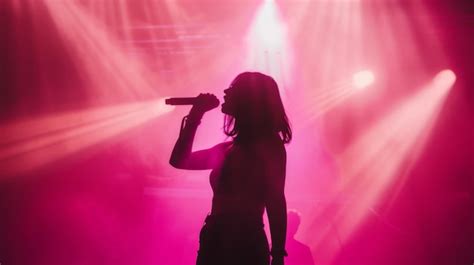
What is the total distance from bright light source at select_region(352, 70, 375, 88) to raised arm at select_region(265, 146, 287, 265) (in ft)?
22.0

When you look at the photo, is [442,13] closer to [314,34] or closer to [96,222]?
[314,34]

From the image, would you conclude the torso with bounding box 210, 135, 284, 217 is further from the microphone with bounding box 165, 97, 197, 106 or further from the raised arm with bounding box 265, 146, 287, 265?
the microphone with bounding box 165, 97, 197, 106

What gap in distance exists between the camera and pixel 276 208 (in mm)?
1437

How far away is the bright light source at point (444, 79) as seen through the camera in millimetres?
6957

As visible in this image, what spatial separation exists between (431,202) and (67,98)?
699 cm

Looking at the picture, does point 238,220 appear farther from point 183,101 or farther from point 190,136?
point 183,101

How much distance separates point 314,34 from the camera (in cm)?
685

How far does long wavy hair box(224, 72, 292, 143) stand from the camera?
1576 mm

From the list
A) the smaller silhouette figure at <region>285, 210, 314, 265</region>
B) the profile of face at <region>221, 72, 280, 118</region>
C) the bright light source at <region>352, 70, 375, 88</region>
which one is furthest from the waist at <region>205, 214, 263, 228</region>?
the bright light source at <region>352, 70, 375, 88</region>

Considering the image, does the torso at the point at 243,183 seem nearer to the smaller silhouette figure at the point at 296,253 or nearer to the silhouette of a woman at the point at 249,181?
the silhouette of a woman at the point at 249,181

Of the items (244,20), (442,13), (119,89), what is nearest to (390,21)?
(442,13)

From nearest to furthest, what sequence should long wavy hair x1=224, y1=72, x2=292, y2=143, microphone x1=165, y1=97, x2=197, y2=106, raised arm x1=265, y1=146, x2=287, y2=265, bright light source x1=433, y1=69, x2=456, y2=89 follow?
1. raised arm x1=265, y1=146, x2=287, y2=265
2. long wavy hair x1=224, y1=72, x2=292, y2=143
3. microphone x1=165, y1=97, x2=197, y2=106
4. bright light source x1=433, y1=69, x2=456, y2=89

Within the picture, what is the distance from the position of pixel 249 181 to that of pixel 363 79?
6.86 metres

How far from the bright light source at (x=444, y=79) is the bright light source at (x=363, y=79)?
1161mm
